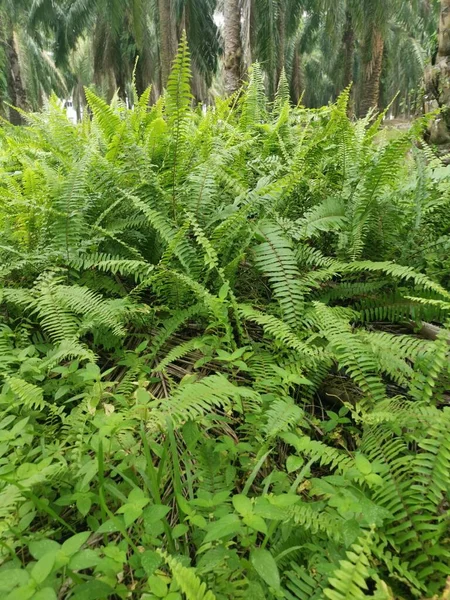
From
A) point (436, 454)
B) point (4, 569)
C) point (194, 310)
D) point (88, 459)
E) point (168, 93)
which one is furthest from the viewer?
point (168, 93)

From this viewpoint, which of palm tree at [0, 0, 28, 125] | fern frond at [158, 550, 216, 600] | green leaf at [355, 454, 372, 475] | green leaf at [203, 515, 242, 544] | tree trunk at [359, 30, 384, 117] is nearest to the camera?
fern frond at [158, 550, 216, 600]

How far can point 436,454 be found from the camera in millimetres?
933

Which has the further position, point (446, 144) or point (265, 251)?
point (446, 144)

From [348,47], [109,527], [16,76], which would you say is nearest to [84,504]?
[109,527]

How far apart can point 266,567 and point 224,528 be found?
4.4 inches

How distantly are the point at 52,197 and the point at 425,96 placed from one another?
147 inches

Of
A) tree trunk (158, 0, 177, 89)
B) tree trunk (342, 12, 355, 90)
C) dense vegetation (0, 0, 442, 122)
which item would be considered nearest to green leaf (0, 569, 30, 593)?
dense vegetation (0, 0, 442, 122)

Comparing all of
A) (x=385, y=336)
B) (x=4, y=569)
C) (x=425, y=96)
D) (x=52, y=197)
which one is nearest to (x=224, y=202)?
(x=52, y=197)

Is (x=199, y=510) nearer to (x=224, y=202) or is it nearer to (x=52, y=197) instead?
(x=224, y=202)

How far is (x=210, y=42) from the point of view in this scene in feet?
56.1

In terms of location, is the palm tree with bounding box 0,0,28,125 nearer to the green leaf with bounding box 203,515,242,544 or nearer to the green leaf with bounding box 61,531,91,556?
the green leaf with bounding box 61,531,91,556

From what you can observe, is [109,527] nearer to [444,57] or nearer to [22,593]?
[22,593]

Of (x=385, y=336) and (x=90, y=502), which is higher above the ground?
(x=385, y=336)

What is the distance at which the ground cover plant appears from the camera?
2.73ft
